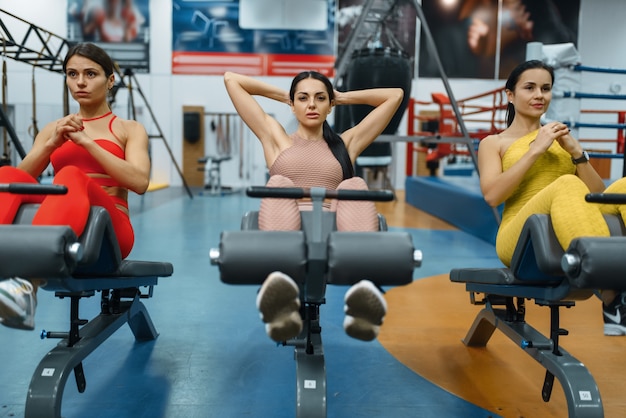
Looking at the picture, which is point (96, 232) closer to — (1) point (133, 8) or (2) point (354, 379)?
(2) point (354, 379)

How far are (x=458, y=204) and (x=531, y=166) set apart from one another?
3677 mm

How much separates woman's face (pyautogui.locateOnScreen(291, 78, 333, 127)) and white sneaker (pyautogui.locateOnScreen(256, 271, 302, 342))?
747 mm

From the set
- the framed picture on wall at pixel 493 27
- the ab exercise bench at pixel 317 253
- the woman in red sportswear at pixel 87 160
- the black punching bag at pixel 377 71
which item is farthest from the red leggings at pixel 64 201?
the framed picture on wall at pixel 493 27

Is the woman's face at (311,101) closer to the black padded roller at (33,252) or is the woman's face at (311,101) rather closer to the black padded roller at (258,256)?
the black padded roller at (258,256)

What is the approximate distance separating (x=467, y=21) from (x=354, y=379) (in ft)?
30.7

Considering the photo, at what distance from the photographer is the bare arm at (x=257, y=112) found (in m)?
1.94

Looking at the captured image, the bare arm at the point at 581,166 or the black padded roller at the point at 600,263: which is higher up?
the bare arm at the point at 581,166

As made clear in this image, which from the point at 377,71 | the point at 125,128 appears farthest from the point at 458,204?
the point at 125,128

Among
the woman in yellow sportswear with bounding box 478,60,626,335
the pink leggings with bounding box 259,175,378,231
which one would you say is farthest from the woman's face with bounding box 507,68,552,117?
the pink leggings with bounding box 259,175,378,231

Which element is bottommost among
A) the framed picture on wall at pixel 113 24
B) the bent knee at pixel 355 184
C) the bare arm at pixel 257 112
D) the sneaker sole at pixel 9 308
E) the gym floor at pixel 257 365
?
the gym floor at pixel 257 365

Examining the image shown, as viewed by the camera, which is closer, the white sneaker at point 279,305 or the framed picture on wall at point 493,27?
the white sneaker at point 279,305

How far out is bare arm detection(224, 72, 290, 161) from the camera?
6.37 feet

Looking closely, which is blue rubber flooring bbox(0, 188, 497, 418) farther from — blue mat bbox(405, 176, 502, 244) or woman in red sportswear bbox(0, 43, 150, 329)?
blue mat bbox(405, 176, 502, 244)

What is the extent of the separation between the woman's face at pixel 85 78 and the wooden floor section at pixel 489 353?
1487mm
